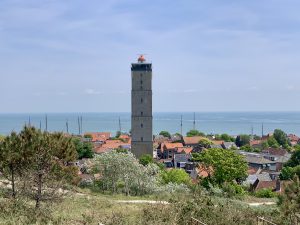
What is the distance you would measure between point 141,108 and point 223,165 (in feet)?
78.5

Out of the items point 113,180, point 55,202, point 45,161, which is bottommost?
point 113,180

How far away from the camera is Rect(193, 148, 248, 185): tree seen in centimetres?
2859

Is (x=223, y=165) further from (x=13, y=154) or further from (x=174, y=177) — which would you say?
(x=13, y=154)

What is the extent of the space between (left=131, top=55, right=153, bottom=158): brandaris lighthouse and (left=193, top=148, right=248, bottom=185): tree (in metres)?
21.5

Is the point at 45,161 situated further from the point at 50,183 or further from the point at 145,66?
the point at 145,66

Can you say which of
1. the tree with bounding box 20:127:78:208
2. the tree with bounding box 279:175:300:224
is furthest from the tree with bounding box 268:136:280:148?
the tree with bounding box 20:127:78:208

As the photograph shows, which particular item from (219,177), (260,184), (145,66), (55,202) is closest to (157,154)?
(145,66)

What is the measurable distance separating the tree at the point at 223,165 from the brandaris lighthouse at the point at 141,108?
70.6ft

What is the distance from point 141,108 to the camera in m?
51.2

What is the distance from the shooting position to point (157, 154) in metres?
79.5

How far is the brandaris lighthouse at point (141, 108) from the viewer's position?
167ft

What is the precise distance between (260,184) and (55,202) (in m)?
29.5

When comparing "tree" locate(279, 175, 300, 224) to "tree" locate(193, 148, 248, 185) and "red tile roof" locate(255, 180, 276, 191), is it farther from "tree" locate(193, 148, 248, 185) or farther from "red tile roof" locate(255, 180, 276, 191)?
"red tile roof" locate(255, 180, 276, 191)

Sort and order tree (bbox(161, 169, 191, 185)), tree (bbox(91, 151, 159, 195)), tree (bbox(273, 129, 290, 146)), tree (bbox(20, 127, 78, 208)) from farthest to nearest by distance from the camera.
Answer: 1. tree (bbox(273, 129, 290, 146))
2. tree (bbox(161, 169, 191, 185))
3. tree (bbox(91, 151, 159, 195))
4. tree (bbox(20, 127, 78, 208))
